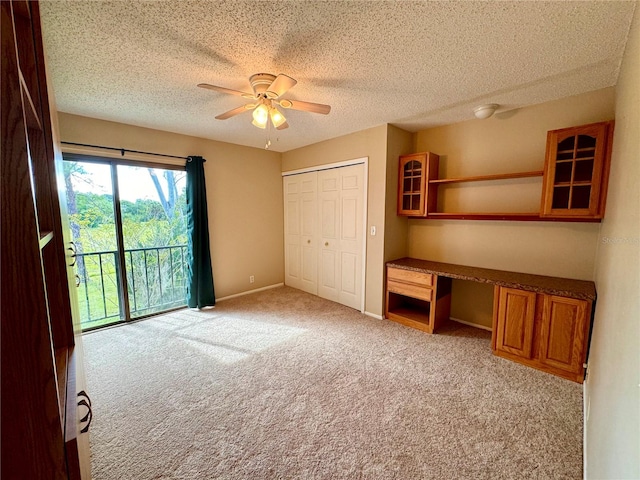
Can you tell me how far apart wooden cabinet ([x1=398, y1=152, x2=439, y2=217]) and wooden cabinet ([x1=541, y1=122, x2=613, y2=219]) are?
43.3 inches

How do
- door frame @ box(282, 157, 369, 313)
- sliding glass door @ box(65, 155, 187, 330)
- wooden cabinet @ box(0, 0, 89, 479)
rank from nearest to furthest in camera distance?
wooden cabinet @ box(0, 0, 89, 479), sliding glass door @ box(65, 155, 187, 330), door frame @ box(282, 157, 369, 313)

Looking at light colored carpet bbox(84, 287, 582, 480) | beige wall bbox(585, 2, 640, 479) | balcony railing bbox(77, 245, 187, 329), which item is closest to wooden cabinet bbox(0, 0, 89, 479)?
light colored carpet bbox(84, 287, 582, 480)

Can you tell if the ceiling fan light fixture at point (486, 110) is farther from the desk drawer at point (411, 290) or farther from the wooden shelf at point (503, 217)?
the desk drawer at point (411, 290)

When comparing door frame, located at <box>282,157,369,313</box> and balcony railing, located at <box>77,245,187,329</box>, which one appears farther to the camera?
door frame, located at <box>282,157,369,313</box>

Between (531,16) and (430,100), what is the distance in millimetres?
1113

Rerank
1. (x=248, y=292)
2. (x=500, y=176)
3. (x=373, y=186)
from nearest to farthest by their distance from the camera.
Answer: (x=500, y=176) < (x=373, y=186) < (x=248, y=292)

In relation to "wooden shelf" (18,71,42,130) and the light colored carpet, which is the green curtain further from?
"wooden shelf" (18,71,42,130)

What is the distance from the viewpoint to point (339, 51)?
1.75 meters

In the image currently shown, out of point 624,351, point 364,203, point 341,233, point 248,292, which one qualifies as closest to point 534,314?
point 624,351

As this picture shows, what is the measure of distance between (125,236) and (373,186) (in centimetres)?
324

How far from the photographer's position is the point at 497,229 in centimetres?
298

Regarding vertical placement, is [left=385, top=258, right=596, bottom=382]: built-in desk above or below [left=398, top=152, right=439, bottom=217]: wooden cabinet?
below

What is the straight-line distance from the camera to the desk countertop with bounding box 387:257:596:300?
2.20 metres

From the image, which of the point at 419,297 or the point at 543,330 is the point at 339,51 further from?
the point at 543,330
